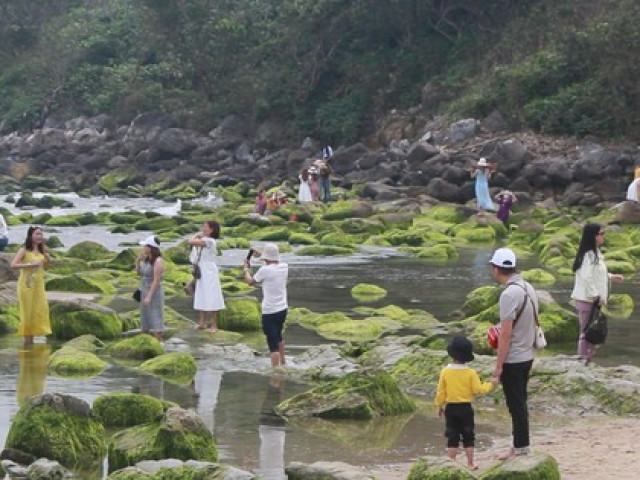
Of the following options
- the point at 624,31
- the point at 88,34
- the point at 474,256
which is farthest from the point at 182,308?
the point at 88,34

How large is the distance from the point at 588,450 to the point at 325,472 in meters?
2.49

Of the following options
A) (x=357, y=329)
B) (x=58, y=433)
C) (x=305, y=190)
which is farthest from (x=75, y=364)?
(x=305, y=190)

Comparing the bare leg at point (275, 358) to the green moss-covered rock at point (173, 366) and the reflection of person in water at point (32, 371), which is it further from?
the reflection of person in water at point (32, 371)

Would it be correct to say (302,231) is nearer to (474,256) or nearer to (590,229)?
(474,256)

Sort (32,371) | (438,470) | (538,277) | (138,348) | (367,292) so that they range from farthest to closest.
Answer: (538,277) → (367,292) → (138,348) → (32,371) → (438,470)

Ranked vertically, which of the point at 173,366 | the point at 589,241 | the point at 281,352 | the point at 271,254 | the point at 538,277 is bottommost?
the point at 173,366

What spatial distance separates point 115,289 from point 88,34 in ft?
173

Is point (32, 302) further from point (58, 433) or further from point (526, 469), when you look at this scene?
point (526, 469)

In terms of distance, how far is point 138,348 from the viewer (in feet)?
51.3

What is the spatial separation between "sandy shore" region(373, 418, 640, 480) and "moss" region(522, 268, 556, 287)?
10.8 meters

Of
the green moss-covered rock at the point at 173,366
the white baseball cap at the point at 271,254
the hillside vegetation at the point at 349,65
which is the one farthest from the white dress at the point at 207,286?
the hillside vegetation at the point at 349,65

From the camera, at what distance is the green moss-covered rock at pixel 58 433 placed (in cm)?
1067

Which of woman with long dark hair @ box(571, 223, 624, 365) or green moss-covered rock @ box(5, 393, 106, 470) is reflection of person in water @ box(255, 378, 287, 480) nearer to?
green moss-covered rock @ box(5, 393, 106, 470)

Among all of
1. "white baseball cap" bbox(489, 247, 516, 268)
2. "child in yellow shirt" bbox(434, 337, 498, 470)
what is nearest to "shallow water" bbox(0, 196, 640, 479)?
"child in yellow shirt" bbox(434, 337, 498, 470)
